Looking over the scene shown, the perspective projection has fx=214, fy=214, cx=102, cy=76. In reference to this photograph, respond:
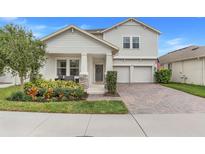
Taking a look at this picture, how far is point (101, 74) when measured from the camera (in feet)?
74.9

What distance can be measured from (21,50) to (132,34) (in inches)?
650

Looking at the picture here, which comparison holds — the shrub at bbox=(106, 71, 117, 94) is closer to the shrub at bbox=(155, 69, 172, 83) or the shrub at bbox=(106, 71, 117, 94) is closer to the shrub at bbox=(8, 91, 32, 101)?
the shrub at bbox=(8, 91, 32, 101)

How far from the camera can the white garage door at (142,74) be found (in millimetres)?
26047

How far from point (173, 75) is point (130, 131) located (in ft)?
79.6

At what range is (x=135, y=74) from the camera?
26047 mm

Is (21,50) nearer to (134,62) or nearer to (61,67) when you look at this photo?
(61,67)

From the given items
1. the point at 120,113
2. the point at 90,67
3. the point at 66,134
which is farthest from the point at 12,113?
the point at 90,67

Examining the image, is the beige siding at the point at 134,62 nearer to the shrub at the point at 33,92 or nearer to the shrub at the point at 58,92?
the shrub at the point at 58,92

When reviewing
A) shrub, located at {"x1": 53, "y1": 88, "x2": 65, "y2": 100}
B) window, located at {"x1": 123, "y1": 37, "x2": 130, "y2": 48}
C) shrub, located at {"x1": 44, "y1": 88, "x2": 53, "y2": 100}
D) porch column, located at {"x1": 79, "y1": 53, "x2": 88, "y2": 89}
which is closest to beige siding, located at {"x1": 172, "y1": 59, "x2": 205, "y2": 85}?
window, located at {"x1": 123, "y1": 37, "x2": 130, "y2": 48}

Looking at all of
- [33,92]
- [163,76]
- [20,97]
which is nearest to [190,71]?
[163,76]

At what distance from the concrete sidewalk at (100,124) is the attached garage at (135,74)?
694 inches

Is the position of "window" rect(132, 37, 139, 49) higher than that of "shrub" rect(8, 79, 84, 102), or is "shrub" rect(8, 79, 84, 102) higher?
"window" rect(132, 37, 139, 49)

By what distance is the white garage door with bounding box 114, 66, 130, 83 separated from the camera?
26.1m
